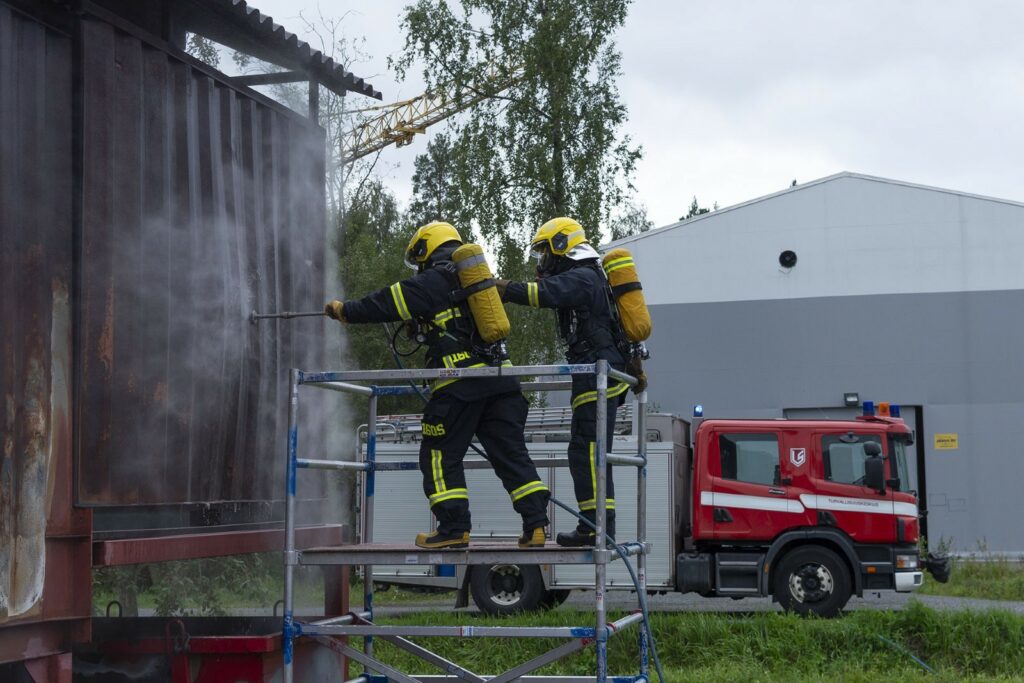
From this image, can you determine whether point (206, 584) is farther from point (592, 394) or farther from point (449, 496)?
point (592, 394)

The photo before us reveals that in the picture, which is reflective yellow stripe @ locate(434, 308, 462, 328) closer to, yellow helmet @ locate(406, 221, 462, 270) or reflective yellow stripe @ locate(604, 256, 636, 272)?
yellow helmet @ locate(406, 221, 462, 270)

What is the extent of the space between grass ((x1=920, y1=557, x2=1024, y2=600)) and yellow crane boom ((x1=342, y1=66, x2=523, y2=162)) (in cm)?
1086

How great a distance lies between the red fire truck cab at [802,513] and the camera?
1318cm

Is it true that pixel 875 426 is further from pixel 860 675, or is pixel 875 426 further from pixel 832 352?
pixel 832 352

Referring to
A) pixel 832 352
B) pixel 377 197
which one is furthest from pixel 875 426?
pixel 377 197

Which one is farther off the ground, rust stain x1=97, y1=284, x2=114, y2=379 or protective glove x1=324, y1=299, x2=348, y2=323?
protective glove x1=324, y1=299, x2=348, y2=323

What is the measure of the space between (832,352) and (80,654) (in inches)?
695

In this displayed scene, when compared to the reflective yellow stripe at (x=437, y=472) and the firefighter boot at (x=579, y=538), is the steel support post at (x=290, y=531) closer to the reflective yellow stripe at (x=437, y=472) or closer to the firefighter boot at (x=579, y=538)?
the reflective yellow stripe at (x=437, y=472)

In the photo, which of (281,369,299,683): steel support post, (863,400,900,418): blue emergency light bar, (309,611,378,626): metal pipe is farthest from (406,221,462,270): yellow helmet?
(863,400,900,418): blue emergency light bar

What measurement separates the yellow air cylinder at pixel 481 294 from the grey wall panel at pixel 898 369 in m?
16.5

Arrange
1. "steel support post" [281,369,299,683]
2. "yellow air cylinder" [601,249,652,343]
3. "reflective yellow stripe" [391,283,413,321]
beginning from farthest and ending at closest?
"yellow air cylinder" [601,249,652,343] → "reflective yellow stripe" [391,283,413,321] → "steel support post" [281,369,299,683]

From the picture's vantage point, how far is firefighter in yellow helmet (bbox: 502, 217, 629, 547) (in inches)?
244

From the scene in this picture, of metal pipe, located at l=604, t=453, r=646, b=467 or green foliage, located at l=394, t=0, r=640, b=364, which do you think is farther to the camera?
green foliage, located at l=394, t=0, r=640, b=364

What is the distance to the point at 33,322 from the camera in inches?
193
